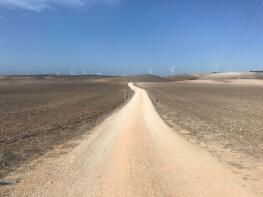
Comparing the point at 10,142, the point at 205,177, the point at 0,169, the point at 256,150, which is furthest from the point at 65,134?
the point at 205,177

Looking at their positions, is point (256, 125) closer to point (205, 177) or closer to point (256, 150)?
point (256, 150)

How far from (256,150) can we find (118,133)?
287 inches

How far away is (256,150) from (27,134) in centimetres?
1084

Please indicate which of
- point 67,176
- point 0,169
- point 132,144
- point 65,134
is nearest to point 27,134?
point 65,134

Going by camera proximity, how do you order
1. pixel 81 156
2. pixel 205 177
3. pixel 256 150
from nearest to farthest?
1. pixel 205 177
2. pixel 81 156
3. pixel 256 150

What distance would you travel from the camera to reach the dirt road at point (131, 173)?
34.9 ft

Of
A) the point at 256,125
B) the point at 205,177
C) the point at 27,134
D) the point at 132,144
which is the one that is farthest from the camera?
the point at 256,125

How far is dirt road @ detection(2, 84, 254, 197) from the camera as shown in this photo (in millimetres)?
10625

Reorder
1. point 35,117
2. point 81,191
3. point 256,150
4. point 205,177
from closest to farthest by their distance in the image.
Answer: point 81,191, point 205,177, point 256,150, point 35,117

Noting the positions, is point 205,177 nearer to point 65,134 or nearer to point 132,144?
point 132,144

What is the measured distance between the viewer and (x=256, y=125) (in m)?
25.2

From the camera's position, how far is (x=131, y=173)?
12367 mm

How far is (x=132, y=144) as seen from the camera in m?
17.6

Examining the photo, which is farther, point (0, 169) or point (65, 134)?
point (65, 134)
